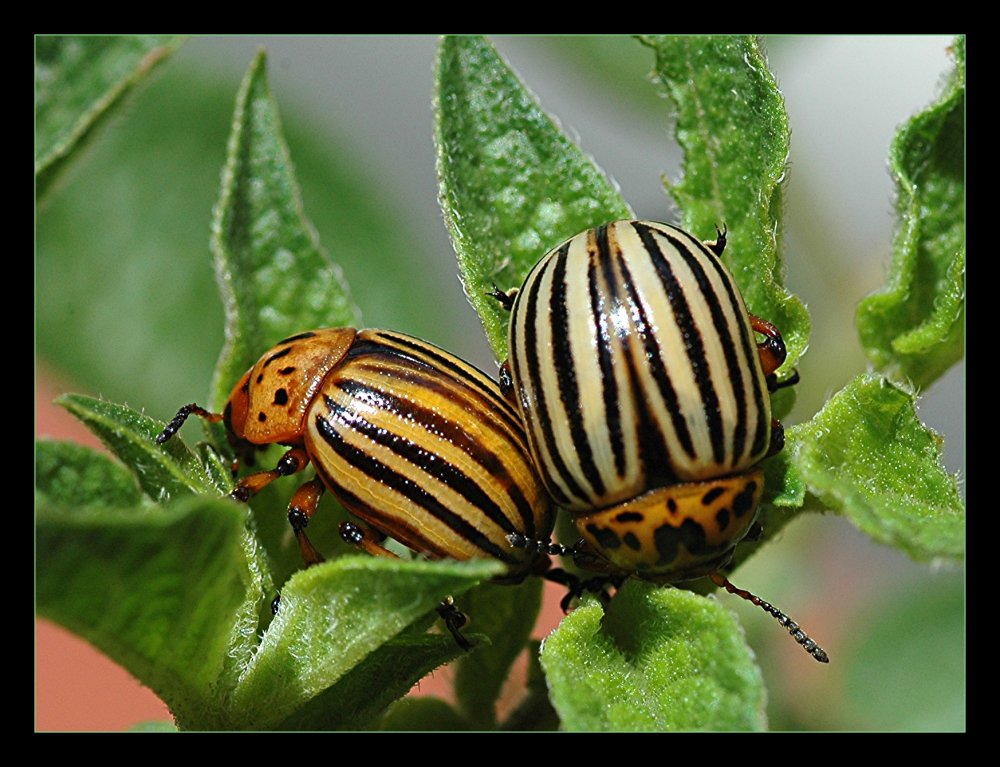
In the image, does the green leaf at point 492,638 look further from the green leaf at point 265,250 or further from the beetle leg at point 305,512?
the green leaf at point 265,250

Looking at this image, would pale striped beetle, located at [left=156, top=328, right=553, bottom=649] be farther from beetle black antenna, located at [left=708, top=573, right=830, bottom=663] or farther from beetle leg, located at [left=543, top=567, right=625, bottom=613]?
beetle black antenna, located at [left=708, top=573, right=830, bottom=663]

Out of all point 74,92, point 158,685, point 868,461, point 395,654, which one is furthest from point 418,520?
point 74,92

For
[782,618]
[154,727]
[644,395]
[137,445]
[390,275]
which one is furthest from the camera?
[390,275]

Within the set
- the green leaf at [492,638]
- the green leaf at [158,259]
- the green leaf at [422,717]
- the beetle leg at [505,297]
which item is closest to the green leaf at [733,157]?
the beetle leg at [505,297]

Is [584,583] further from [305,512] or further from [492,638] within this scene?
[305,512]

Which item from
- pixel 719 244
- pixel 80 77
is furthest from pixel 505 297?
pixel 80 77
